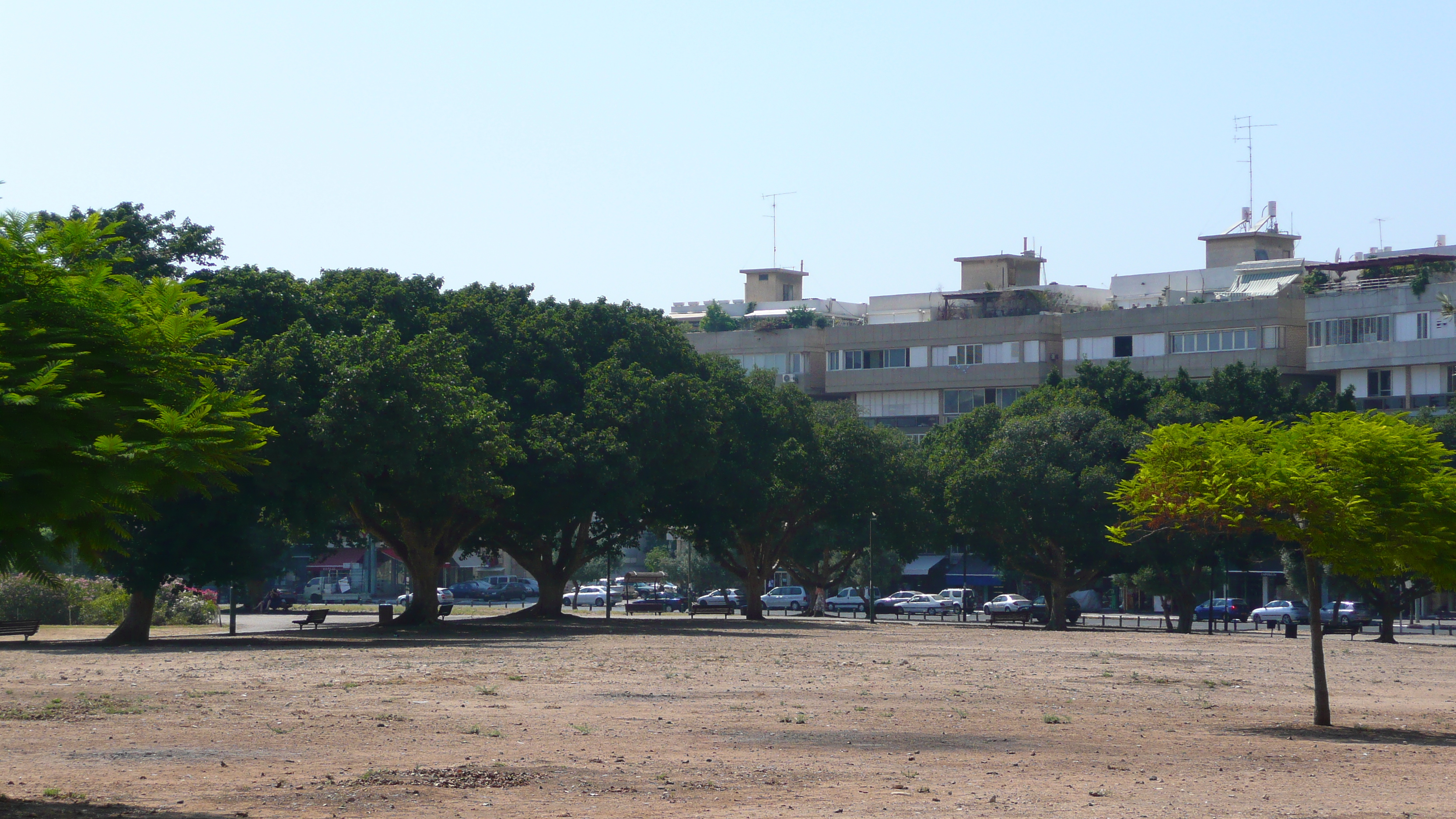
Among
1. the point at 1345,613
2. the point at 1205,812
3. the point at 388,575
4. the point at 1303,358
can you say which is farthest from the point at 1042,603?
the point at 1205,812

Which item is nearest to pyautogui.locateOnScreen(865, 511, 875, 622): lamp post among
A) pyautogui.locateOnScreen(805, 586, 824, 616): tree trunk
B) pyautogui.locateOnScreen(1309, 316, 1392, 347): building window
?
pyautogui.locateOnScreen(805, 586, 824, 616): tree trunk

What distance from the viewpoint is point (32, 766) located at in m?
13.3

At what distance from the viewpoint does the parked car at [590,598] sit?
8794 centimetres

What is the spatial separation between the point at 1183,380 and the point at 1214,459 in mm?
47394

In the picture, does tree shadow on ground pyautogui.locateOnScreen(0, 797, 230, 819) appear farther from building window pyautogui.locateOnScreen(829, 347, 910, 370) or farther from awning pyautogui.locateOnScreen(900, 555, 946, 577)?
building window pyautogui.locateOnScreen(829, 347, 910, 370)

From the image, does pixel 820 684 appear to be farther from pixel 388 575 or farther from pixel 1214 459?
pixel 388 575

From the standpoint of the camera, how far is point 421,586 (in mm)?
47094

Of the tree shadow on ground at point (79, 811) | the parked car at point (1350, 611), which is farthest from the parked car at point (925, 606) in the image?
the tree shadow on ground at point (79, 811)

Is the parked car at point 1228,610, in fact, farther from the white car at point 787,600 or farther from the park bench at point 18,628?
the park bench at point 18,628

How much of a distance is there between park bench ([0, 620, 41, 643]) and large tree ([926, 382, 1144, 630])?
33691 millimetres

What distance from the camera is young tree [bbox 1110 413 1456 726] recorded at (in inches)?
724

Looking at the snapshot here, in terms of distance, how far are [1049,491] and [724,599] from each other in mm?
19963

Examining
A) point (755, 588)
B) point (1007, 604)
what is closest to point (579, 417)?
point (755, 588)

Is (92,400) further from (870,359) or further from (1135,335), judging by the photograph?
(870,359)
